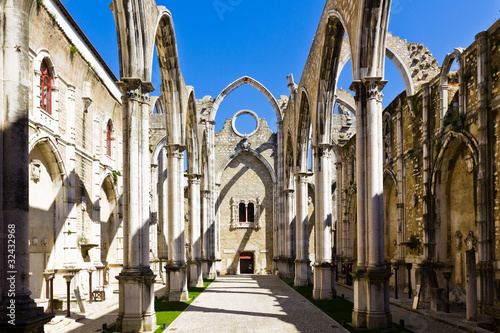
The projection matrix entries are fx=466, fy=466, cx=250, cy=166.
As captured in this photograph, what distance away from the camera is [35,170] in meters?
12.9

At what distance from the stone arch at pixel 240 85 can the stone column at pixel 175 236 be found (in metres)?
13.7

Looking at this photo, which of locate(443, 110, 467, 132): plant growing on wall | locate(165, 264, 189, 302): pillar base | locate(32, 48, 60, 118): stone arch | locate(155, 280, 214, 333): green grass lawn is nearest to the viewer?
locate(155, 280, 214, 333): green grass lawn

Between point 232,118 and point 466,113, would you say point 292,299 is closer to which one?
point 466,113

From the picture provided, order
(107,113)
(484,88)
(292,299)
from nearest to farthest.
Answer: (484,88) → (292,299) → (107,113)

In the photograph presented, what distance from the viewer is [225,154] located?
1326 inches

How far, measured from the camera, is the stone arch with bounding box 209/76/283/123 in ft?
94.8

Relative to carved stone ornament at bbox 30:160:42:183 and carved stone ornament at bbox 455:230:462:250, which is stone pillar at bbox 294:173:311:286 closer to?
carved stone ornament at bbox 455:230:462:250

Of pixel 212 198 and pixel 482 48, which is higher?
pixel 482 48

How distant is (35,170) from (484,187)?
38.5 feet

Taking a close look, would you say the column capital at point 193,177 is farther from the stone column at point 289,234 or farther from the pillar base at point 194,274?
the stone column at point 289,234

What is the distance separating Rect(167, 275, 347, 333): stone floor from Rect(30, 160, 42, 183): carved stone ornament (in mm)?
5530

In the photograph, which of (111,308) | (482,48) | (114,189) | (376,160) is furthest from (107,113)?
(482,48)

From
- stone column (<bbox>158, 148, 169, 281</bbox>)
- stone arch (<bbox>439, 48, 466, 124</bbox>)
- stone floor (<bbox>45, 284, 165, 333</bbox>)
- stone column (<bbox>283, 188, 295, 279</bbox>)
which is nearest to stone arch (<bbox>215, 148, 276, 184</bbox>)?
stone column (<bbox>158, 148, 169, 281</bbox>)

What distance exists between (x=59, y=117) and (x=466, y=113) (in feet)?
38.6
